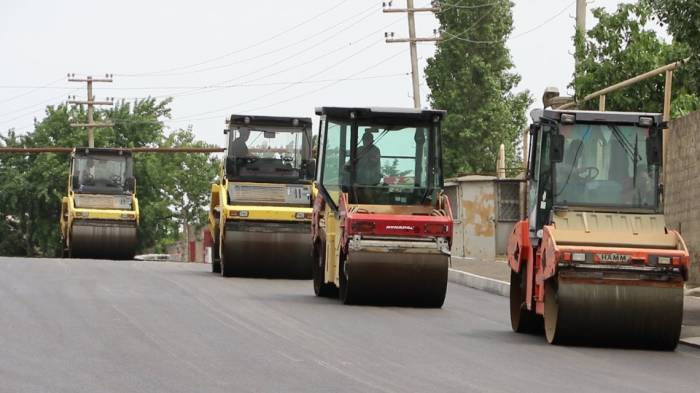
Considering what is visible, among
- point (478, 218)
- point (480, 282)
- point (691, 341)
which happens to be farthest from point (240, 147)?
point (691, 341)

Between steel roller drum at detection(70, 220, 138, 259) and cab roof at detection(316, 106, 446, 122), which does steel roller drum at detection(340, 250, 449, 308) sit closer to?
cab roof at detection(316, 106, 446, 122)

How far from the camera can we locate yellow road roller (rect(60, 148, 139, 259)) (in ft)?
135

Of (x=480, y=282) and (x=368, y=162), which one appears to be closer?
(x=368, y=162)

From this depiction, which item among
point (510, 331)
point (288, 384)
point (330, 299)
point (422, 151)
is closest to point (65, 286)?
point (330, 299)

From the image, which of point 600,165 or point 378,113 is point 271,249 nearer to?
point 378,113

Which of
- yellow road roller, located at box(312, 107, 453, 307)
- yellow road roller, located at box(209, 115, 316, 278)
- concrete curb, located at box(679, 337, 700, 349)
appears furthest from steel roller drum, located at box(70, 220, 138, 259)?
concrete curb, located at box(679, 337, 700, 349)

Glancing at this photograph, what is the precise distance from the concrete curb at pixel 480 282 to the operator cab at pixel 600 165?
9.54 meters

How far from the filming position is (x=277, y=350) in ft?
51.2

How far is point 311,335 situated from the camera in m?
17.4

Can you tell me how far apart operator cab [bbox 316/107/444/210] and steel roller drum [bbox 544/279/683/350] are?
6481mm

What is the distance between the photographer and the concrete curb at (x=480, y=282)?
27.9m

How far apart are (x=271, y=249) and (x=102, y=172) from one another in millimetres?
14458

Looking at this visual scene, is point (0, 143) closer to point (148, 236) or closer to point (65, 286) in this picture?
point (148, 236)

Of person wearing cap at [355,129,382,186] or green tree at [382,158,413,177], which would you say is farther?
green tree at [382,158,413,177]
